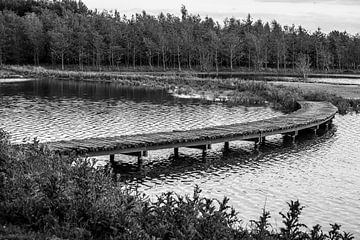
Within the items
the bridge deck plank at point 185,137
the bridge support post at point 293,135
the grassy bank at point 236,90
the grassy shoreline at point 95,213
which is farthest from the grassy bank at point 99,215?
the grassy bank at point 236,90

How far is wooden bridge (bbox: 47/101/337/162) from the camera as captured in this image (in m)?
27.2

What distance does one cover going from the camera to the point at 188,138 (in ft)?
100

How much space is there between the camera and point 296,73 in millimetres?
126875

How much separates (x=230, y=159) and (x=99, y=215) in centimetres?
1802

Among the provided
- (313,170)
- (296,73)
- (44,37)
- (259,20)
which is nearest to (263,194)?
(313,170)

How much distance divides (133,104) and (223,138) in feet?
92.1

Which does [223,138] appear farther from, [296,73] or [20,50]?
[20,50]

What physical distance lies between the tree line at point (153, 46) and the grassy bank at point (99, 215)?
4501 inches

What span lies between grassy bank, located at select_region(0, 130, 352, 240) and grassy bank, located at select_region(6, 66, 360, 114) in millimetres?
41982

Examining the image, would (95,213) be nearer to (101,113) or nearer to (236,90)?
(101,113)

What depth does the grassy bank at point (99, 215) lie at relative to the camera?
12.6 metres

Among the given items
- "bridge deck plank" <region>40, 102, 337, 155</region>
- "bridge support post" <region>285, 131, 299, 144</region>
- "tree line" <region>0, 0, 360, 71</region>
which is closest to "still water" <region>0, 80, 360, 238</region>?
"bridge support post" <region>285, 131, 299, 144</region>

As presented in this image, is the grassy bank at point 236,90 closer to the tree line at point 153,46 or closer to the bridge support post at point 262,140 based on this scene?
the bridge support post at point 262,140

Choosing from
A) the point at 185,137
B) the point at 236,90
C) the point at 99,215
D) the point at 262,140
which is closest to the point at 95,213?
the point at 99,215
